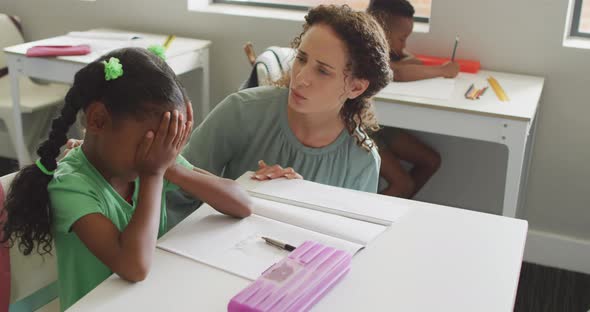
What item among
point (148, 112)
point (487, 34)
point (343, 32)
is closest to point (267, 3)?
point (487, 34)

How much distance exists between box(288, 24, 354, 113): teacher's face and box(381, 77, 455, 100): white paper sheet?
2.82 ft

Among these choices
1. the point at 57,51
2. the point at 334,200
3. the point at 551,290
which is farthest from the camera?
the point at 57,51

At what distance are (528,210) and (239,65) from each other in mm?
1415

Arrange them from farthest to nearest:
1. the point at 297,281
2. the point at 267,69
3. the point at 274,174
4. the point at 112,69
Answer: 1. the point at 267,69
2. the point at 274,174
3. the point at 112,69
4. the point at 297,281

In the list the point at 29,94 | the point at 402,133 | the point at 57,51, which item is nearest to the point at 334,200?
the point at 402,133

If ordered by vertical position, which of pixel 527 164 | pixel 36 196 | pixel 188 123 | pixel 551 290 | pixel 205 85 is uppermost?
pixel 188 123

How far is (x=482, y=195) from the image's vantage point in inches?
121

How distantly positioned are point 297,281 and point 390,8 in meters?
1.73

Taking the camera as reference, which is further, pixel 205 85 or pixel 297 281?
pixel 205 85

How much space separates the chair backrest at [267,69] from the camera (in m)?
2.17

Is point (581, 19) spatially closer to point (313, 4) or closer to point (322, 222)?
point (313, 4)

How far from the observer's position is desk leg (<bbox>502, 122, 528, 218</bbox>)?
233 cm

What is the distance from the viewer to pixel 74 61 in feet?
9.07

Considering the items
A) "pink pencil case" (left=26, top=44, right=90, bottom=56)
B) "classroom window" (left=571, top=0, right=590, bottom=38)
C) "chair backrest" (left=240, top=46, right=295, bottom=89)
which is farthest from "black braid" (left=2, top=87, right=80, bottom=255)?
"classroom window" (left=571, top=0, right=590, bottom=38)
